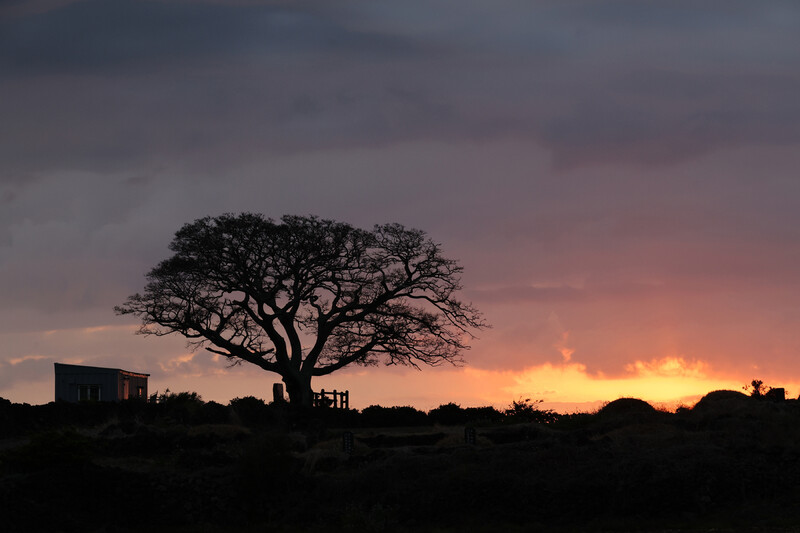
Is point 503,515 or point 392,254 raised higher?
point 392,254

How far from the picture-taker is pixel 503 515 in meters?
26.0

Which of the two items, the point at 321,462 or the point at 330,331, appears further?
the point at 330,331

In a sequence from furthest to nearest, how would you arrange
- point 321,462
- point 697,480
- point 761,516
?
point 321,462 < point 697,480 < point 761,516

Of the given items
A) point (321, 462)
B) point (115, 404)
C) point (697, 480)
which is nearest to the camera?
point (697, 480)

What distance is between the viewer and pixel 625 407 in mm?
42562

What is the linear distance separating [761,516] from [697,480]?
2.05 meters

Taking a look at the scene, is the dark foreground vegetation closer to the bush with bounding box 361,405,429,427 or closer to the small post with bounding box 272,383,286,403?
the bush with bounding box 361,405,429,427

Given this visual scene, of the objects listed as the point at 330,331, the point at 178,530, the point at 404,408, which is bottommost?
the point at 178,530

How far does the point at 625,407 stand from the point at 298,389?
18467 mm

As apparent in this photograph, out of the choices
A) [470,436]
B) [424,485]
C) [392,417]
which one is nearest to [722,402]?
[470,436]

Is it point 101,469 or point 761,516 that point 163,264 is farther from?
point 761,516

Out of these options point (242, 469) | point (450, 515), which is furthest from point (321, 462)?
point (450, 515)

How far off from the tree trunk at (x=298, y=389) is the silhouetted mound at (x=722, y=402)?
67.6 ft

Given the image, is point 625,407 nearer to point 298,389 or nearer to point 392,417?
point 392,417
